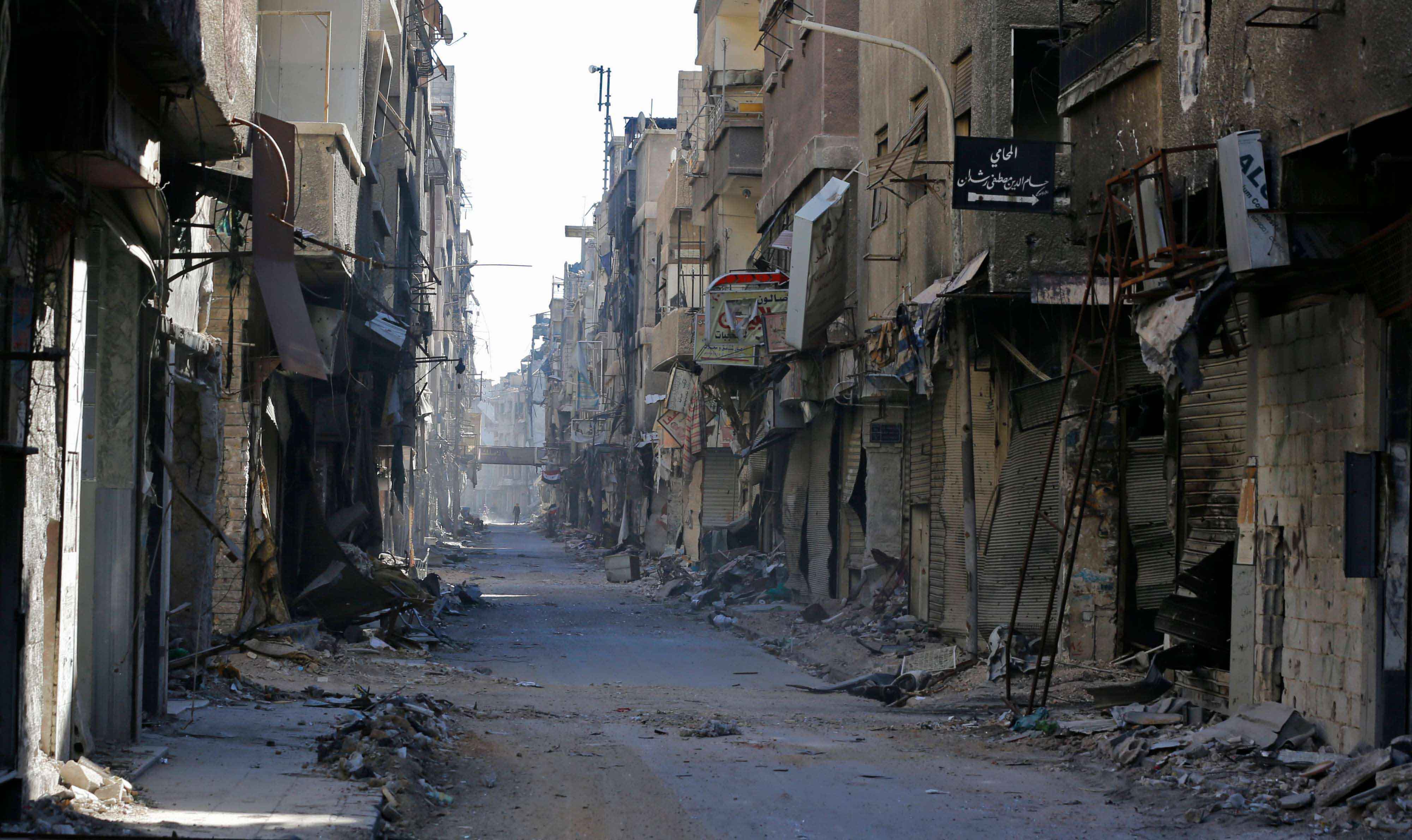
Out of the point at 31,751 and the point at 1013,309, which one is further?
the point at 1013,309

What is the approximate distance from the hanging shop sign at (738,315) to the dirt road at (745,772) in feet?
30.3

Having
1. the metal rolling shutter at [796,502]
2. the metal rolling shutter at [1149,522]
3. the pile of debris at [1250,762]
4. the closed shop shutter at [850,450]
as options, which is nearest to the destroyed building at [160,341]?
the pile of debris at [1250,762]

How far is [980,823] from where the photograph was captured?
7.95 meters

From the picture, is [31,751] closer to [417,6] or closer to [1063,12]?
[1063,12]

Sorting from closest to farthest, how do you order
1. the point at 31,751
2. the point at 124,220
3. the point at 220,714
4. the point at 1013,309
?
1. the point at 31,751
2. the point at 124,220
3. the point at 220,714
4. the point at 1013,309

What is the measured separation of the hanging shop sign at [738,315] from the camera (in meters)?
25.9

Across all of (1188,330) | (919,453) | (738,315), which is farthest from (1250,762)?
(738,315)

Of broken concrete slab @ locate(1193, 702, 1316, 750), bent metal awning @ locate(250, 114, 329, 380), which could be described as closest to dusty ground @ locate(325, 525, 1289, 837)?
broken concrete slab @ locate(1193, 702, 1316, 750)

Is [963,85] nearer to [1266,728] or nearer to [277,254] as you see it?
[277,254]

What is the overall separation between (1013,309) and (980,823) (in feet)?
32.3

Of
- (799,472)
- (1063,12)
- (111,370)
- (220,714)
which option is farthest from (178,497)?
(799,472)

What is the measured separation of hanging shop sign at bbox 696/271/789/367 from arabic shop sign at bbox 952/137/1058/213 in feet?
38.9

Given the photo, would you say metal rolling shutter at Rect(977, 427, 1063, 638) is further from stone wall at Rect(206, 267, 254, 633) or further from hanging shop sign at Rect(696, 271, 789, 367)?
hanging shop sign at Rect(696, 271, 789, 367)

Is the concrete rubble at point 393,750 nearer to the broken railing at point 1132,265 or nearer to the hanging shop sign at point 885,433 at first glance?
the broken railing at point 1132,265
